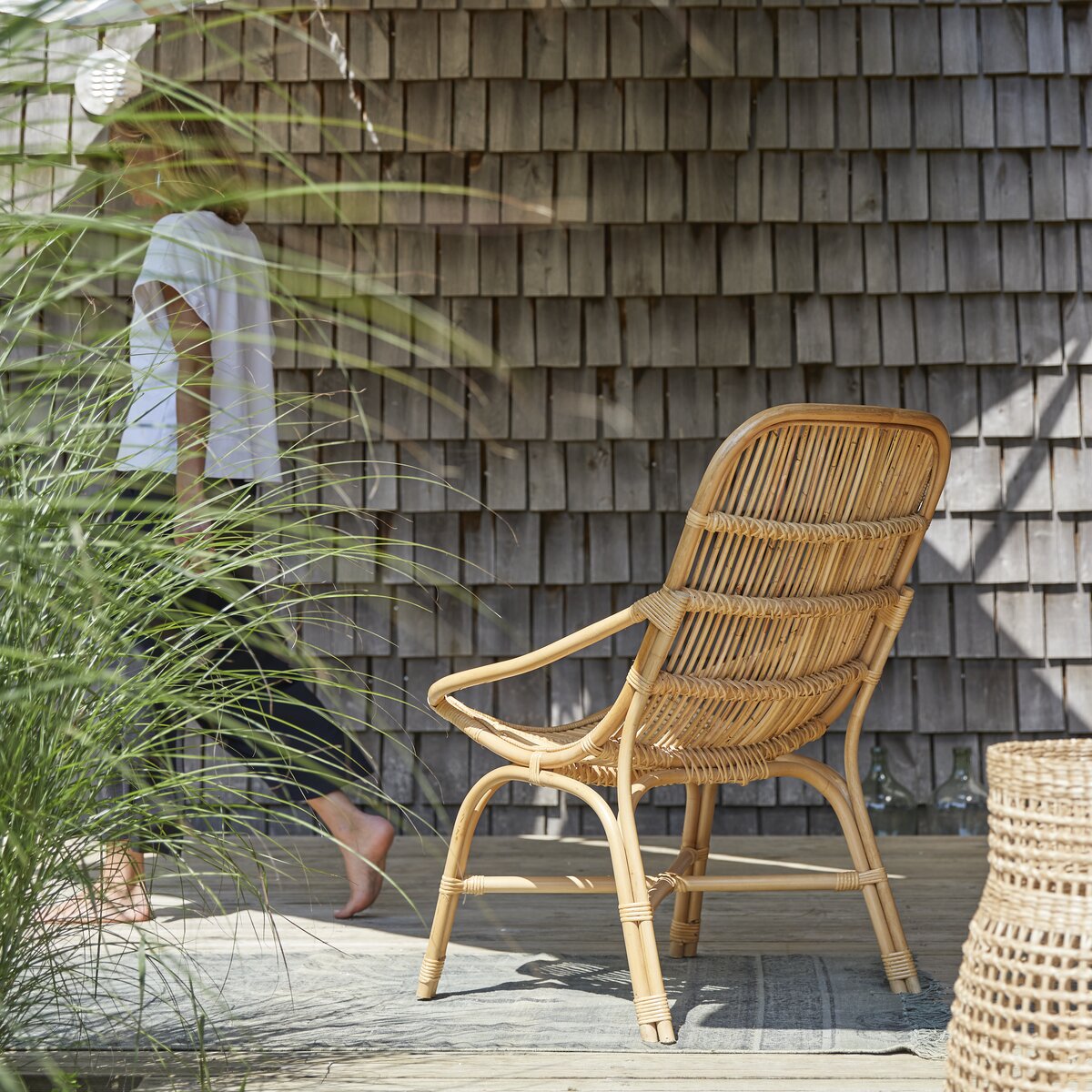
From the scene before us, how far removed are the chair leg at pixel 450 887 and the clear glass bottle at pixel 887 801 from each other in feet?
5.86

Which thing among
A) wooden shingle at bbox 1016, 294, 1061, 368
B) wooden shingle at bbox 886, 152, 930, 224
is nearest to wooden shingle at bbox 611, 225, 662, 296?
wooden shingle at bbox 886, 152, 930, 224

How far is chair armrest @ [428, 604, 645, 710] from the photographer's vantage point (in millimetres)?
1851

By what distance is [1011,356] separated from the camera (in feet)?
11.6

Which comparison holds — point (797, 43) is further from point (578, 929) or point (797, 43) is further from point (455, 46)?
point (578, 929)

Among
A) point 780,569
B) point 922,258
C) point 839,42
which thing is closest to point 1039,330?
point 922,258

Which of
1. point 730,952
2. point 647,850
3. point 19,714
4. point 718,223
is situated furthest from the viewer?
point 718,223

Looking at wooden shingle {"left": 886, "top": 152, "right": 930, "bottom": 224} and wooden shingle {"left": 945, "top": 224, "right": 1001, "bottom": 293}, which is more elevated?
wooden shingle {"left": 886, "top": 152, "right": 930, "bottom": 224}

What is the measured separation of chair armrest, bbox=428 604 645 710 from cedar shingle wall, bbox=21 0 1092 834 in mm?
1559

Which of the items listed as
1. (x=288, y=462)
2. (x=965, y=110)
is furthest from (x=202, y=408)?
(x=965, y=110)

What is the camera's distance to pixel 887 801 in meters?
3.56

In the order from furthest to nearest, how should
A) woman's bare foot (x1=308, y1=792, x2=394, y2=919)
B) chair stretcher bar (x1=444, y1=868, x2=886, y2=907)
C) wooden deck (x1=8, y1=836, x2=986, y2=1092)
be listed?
1. woman's bare foot (x1=308, y1=792, x2=394, y2=919)
2. chair stretcher bar (x1=444, y1=868, x2=886, y2=907)
3. wooden deck (x1=8, y1=836, x2=986, y2=1092)

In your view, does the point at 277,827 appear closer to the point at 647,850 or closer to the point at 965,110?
the point at 647,850

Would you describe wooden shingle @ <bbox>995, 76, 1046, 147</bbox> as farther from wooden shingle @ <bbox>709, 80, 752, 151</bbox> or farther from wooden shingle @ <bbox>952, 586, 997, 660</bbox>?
wooden shingle @ <bbox>952, 586, 997, 660</bbox>

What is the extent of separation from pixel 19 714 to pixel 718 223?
2.74 meters
